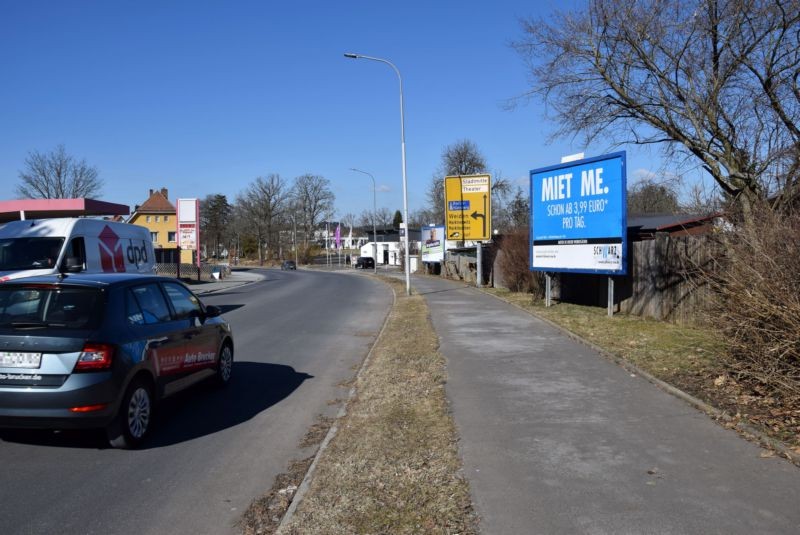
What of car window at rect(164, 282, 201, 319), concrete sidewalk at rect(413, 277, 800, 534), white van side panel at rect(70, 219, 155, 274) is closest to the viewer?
concrete sidewalk at rect(413, 277, 800, 534)

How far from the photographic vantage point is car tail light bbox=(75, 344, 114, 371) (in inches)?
210

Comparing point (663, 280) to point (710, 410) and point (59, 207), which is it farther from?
point (59, 207)

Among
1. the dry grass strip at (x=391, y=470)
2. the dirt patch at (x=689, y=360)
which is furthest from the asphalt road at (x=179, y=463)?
the dirt patch at (x=689, y=360)

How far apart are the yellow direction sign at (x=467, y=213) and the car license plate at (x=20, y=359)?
25585 mm

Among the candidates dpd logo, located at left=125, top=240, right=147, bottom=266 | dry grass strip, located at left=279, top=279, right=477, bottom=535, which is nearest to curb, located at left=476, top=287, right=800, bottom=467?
dry grass strip, located at left=279, top=279, right=477, bottom=535

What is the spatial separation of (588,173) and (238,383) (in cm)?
1055

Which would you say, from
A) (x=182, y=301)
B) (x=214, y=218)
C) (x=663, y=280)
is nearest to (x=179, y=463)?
(x=182, y=301)

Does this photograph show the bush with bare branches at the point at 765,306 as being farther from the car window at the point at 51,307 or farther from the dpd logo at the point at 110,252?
the dpd logo at the point at 110,252

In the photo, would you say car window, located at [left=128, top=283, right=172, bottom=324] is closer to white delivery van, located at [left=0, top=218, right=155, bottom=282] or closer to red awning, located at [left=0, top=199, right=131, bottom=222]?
white delivery van, located at [left=0, top=218, right=155, bottom=282]

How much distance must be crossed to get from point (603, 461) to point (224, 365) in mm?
5168

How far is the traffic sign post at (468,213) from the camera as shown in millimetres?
30188

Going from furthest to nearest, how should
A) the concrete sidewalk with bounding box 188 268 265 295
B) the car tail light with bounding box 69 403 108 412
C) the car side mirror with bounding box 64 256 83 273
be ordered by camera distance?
1. the concrete sidewalk with bounding box 188 268 265 295
2. the car side mirror with bounding box 64 256 83 273
3. the car tail light with bounding box 69 403 108 412

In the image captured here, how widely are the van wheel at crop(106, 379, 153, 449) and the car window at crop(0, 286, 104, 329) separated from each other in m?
0.72

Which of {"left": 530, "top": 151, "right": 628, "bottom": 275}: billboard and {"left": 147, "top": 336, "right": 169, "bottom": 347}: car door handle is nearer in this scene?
{"left": 147, "top": 336, "right": 169, "bottom": 347}: car door handle
